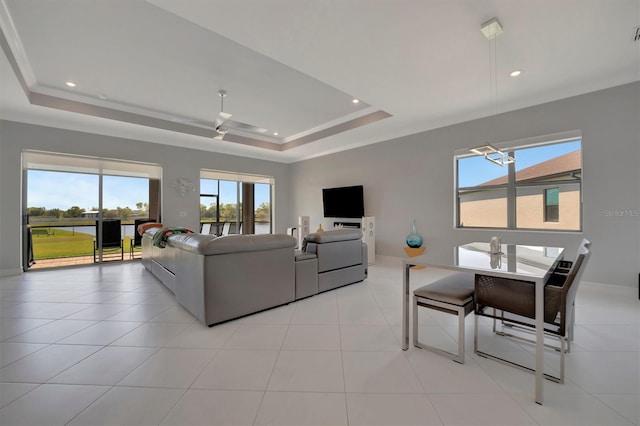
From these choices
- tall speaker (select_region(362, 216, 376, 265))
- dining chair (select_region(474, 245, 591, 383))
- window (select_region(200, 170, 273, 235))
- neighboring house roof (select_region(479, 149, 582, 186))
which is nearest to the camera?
dining chair (select_region(474, 245, 591, 383))

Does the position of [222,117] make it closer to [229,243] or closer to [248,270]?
[229,243]

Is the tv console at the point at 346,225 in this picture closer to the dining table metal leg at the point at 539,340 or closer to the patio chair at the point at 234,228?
the patio chair at the point at 234,228

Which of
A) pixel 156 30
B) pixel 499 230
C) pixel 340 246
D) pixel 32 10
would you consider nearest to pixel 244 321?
pixel 340 246

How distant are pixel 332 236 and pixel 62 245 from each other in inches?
228

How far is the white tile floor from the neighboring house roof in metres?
1.93

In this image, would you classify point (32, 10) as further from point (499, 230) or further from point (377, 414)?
point (499, 230)

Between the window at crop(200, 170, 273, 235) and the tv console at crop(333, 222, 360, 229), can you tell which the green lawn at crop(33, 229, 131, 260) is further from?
the tv console at crop(333, 222, 360, 229)

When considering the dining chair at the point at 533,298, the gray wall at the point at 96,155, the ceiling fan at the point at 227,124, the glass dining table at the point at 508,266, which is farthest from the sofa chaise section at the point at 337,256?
the gray wall at the point at 96,155

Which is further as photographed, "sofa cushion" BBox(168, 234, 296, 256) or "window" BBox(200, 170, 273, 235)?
"window" BBox(200, 170, 273, 235)

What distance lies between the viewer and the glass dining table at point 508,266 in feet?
4.87

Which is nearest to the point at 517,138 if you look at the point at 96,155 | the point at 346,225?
the point at 346,225

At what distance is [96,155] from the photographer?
509 cm

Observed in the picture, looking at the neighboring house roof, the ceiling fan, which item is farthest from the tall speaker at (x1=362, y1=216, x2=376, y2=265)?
the ceiling fan

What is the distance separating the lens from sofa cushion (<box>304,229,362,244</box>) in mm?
3367
